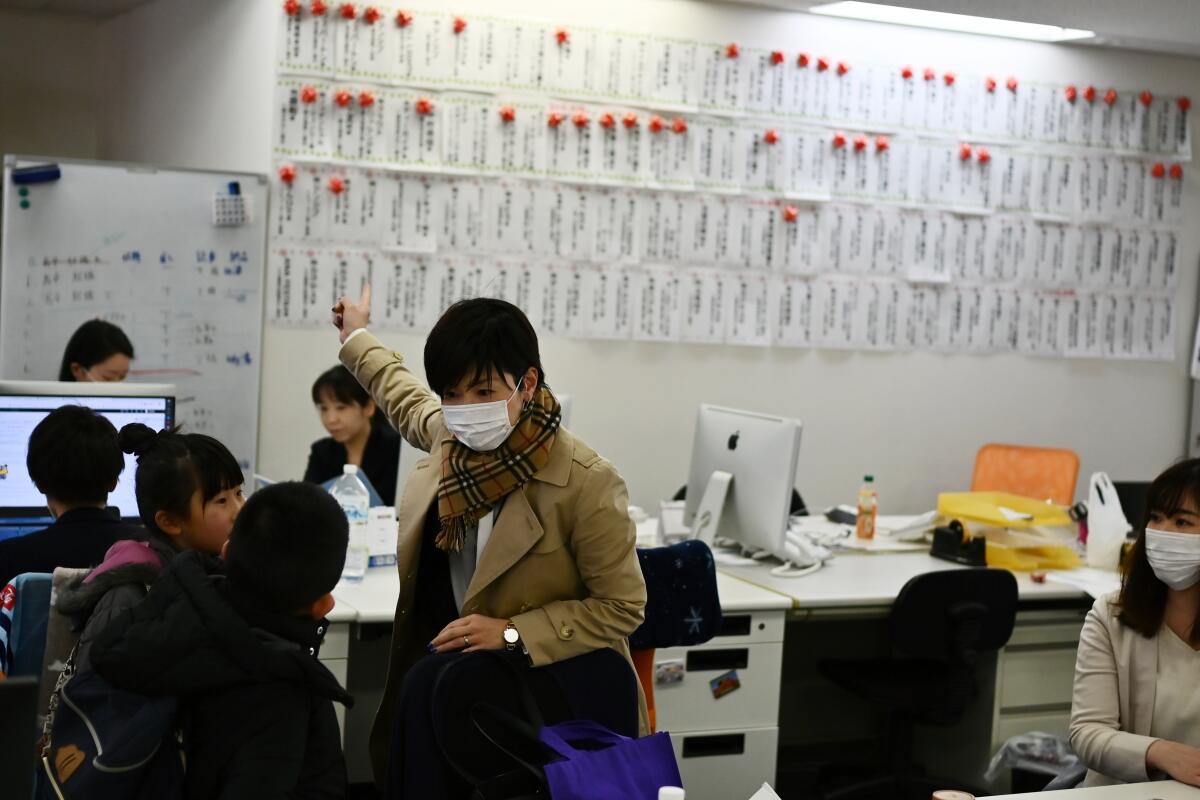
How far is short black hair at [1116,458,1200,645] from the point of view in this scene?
2477 millimetres

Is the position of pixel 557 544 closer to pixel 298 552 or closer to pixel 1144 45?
pixel 298 552

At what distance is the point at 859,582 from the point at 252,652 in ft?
8.31

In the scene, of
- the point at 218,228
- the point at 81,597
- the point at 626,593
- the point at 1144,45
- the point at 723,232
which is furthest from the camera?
the point at 1144,45

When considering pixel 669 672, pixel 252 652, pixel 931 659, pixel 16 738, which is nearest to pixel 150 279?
pixel 669 672

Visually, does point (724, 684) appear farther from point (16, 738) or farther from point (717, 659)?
point (16, 738)

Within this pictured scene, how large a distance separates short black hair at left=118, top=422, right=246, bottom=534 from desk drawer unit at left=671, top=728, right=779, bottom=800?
1.68 m

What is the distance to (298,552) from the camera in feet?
5.56

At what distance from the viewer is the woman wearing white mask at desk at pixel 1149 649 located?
2443 mm

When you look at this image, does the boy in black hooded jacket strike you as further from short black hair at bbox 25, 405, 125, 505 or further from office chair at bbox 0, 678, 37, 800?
short black hair at bbox 25, 405, 125, 505

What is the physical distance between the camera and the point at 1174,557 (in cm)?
245

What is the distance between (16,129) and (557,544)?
5085 millimetres

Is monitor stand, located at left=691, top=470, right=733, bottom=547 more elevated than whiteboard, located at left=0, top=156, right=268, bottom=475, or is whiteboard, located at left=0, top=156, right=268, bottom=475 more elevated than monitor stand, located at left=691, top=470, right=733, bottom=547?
whiteboard, located at left=0, top=156, right=268, bottom=475

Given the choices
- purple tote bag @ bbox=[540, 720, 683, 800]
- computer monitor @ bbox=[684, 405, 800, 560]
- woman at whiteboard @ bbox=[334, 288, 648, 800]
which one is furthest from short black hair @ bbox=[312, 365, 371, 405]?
purple tote bag @ bbox=[540, 720, 683, 800]

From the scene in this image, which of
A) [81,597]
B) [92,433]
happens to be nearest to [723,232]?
[92,433]
